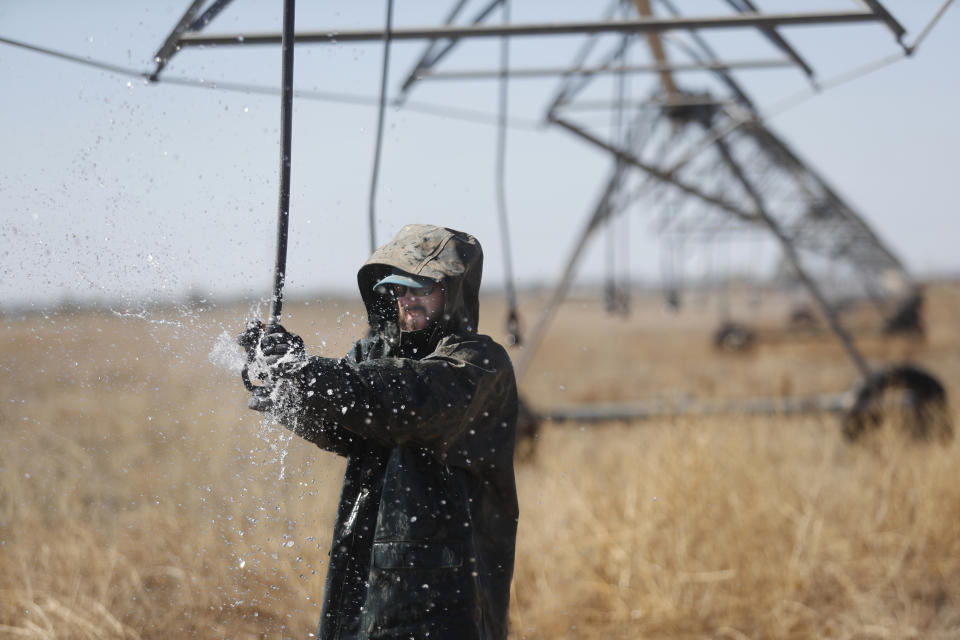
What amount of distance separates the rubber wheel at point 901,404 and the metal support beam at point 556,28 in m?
4.24

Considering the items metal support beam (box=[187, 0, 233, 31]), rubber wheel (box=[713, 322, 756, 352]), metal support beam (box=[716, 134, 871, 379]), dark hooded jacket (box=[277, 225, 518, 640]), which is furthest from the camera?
rubber wheel (box=[713, 322, 756, 352])

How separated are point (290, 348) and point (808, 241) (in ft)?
60.1

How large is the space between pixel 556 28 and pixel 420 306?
5.18 feet

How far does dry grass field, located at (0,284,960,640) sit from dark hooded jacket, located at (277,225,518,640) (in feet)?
0.86

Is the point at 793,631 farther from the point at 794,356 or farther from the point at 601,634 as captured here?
the point at 794,356

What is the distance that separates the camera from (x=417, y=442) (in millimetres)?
1871

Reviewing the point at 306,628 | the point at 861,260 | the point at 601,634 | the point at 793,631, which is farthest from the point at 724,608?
the point at 861,260

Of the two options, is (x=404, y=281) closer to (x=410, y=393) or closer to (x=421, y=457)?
(x=410, y=393)

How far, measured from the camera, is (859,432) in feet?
22.5

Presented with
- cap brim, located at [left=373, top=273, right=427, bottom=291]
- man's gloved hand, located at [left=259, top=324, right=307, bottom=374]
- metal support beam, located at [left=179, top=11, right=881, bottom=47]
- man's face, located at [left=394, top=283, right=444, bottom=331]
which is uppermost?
metal support beam, located at [left=179, top=11, right=881, bottom=47]

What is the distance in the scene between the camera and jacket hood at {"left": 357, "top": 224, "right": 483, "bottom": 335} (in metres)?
1.93

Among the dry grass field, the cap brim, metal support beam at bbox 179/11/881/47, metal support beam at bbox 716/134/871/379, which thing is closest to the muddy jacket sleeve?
the cap brim

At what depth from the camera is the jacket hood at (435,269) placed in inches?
75.9

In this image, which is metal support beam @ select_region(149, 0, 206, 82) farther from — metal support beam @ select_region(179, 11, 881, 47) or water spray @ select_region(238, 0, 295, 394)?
water spray @ select_region(238, 0, 295, 394)
